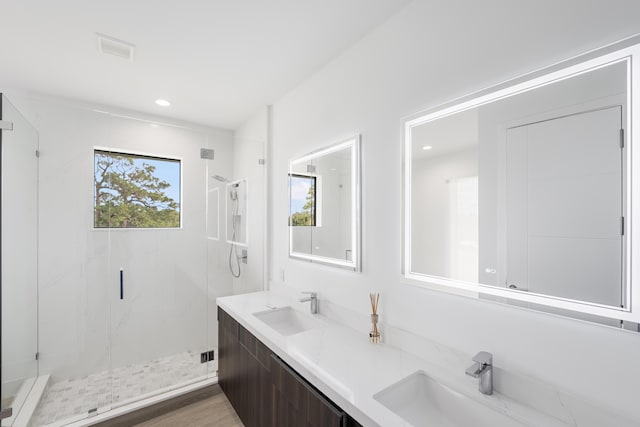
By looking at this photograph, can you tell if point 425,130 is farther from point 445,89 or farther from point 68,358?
point 68,358

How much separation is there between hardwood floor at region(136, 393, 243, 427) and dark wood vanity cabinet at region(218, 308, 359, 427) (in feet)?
0.25

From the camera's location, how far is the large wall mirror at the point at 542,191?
89 cm

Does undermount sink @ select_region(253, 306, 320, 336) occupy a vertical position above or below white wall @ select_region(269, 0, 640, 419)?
below

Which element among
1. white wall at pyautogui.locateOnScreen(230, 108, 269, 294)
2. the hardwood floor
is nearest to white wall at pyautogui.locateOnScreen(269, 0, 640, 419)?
white wall at pyautogui.locateOnScreen(230, 108, 269, 294)

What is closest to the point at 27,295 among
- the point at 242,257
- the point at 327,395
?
the point at 242,257

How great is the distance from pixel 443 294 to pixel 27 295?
8.81 feet

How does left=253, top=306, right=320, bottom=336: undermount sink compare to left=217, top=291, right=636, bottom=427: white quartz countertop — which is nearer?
left=217, top=291, right=636, bottom=427: white quartz countertop

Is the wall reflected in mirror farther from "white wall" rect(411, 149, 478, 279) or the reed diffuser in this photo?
A: the reed diffuser

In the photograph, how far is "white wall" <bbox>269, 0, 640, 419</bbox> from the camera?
920 mm

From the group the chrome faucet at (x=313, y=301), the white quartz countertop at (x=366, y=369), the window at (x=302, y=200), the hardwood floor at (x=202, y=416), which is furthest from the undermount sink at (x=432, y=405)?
the hardwood floor at (x=202, y=416)

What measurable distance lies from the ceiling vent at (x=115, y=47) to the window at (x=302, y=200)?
1.41m

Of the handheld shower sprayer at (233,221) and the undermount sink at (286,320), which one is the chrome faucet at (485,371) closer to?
the undermount sink at (286,320)

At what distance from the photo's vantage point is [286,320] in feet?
7.69

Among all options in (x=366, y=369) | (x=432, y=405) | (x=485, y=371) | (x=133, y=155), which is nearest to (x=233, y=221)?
(x=133, y=155)
